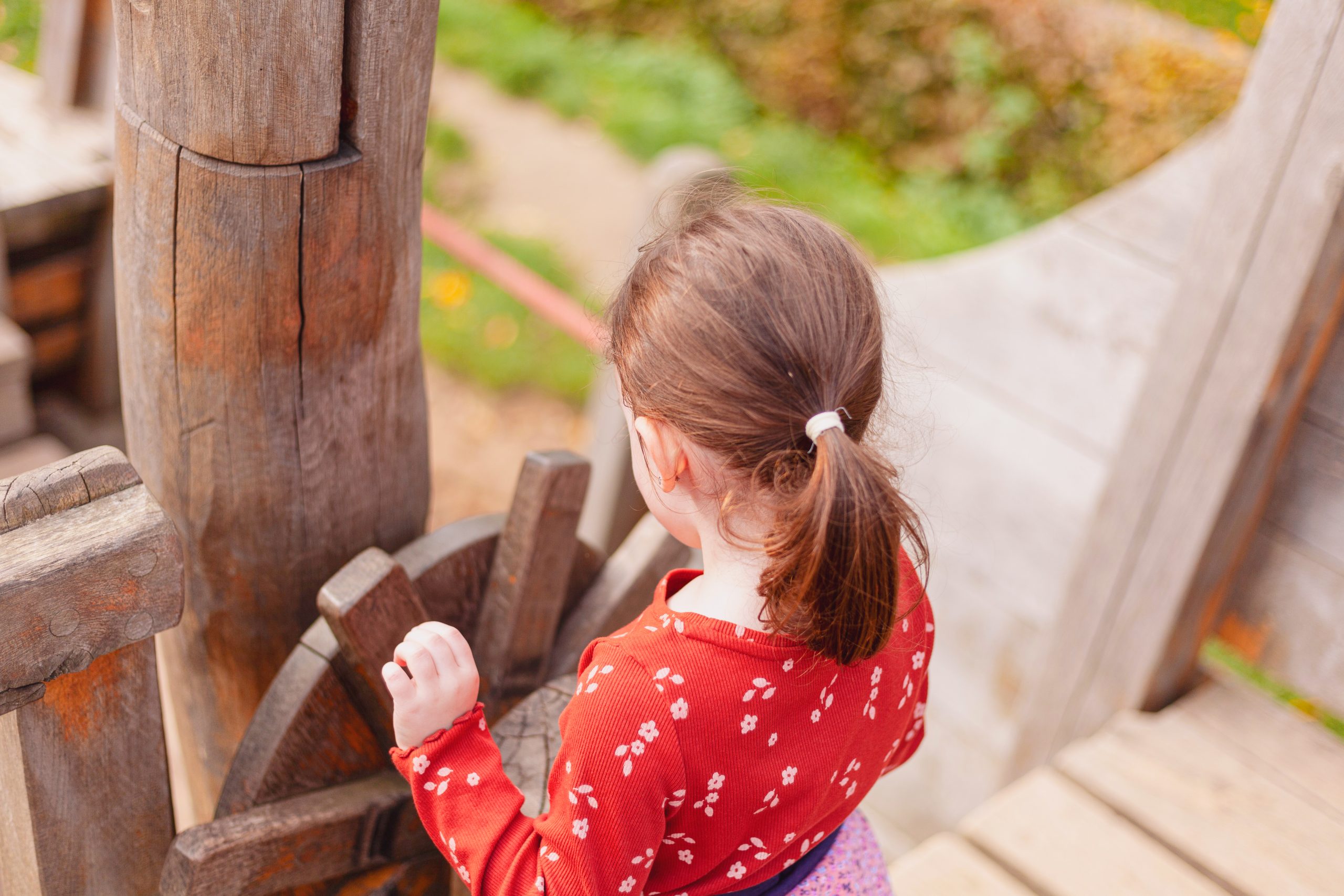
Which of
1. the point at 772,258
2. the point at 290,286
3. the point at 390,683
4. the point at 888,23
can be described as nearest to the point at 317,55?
the point at 290,286

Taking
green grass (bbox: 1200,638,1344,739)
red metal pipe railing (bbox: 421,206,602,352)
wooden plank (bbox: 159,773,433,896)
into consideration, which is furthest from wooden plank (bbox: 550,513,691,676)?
green grass (bbox: 1200,638,1344,739)

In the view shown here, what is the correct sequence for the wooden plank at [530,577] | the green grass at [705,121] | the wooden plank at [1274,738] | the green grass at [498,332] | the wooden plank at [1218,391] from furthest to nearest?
the green grass at [705,121], the green grass at [498,332], the wooden plank at [1274,738], the wooden plank at [1218,391], the wooden plank at [530,577]

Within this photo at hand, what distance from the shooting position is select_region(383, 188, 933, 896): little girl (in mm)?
860

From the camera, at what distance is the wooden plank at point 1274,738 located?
1.83m

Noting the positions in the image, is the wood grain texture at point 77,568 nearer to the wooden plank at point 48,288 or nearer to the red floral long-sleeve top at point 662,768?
the red floral long-sleeve top at point 662,768

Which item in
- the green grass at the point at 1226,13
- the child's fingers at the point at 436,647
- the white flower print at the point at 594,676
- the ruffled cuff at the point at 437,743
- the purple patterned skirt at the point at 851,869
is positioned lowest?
the purple patterned skirt at the point at 851,869

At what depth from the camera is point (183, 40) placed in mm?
887

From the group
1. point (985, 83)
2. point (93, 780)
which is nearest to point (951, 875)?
point (93, 780)

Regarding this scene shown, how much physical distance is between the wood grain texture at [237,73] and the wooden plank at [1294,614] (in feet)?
5.22

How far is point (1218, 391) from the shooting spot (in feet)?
5.65

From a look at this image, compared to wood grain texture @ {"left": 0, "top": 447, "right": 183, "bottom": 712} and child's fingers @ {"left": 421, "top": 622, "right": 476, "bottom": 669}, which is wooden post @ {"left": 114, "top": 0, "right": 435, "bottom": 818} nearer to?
wood grain texture @ {"left": 0, "top": 447, "right": 183, "bottom": 712}

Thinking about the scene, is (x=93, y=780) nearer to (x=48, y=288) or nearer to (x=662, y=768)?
(x=662, y=768)

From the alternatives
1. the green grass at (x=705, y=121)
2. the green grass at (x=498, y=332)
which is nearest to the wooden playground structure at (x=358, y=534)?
the green grass at (x=498, y=332)

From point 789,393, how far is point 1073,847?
3.87ft
